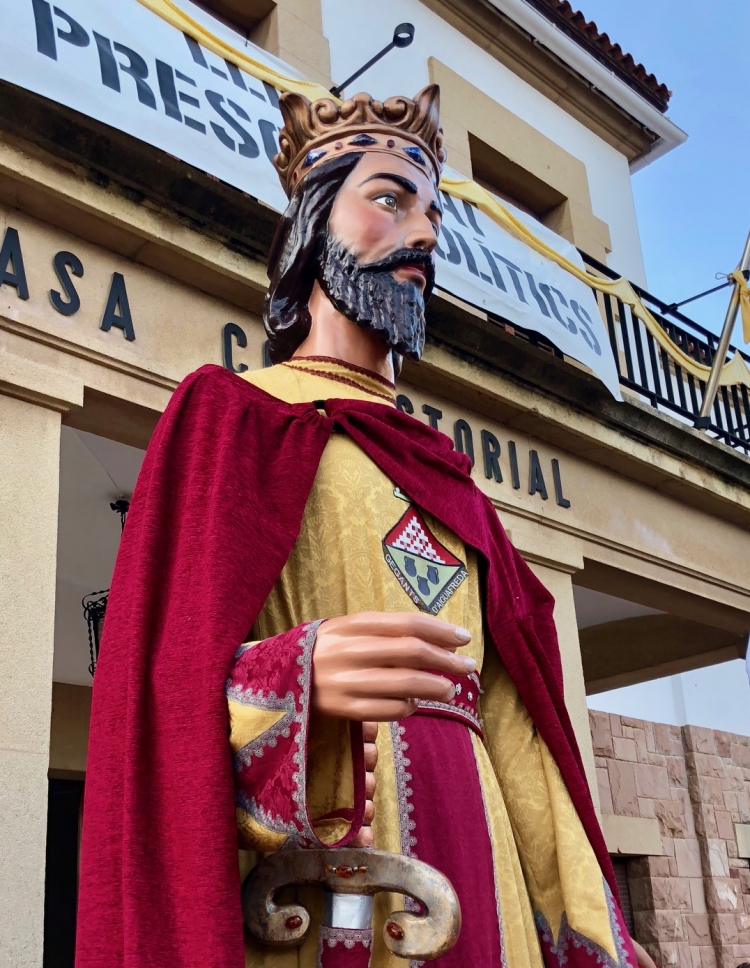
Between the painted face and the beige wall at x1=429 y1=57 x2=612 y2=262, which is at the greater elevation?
the beige wall at x1=429 y1=57 x2=612 y2=262

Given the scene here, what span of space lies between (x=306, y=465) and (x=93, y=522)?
183 inches

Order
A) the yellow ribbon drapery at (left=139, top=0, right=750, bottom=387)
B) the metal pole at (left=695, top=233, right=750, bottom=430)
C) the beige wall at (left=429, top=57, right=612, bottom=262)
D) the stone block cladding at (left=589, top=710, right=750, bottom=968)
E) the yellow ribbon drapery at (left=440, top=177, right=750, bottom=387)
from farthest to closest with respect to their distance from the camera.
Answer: the beige wall at (left=429, top=57, right=612, bottom=262), the stone block cladding at (left=589, top=710, right=750, bottom=968), the metal pole at (left=695, top=233, right=750, bottom=430), the yellow ribbon drapery at (left=440, top=177, right=750, bottom=387), the yellow ribbon drapery at (left=139, top=0, right=750, bottom=387)

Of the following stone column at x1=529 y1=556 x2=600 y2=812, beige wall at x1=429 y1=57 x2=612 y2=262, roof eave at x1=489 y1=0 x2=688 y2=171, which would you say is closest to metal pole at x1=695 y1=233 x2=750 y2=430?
beige wall at x1=429 y1=57 x2=612 y2=262

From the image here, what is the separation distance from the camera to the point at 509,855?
179 centimetres

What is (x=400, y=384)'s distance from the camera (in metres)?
5.41

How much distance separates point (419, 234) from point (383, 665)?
41.2 inches

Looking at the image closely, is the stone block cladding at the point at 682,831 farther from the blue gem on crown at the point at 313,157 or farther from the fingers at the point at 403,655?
the fingers at the point at 403,655

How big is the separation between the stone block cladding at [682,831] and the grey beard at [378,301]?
689 cm

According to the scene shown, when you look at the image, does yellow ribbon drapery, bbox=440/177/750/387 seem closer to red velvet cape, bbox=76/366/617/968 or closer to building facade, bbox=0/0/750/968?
building facade, bbox=0/0/750/968

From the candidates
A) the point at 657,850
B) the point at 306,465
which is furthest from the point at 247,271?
the point at 657,850

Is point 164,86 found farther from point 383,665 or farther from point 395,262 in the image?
point 383,665

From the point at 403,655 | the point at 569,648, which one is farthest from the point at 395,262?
the point at 569,648

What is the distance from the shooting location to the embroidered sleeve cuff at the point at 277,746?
53.5 inches

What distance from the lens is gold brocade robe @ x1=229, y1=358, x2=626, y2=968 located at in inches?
66.3
